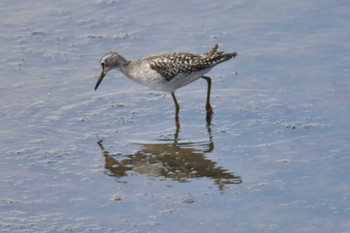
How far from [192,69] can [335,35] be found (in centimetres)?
275

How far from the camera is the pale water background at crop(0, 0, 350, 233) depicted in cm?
1115

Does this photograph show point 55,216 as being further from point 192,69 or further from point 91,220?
point 192,69

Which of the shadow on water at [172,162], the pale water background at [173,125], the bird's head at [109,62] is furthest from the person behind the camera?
the bird's head at [109,62]

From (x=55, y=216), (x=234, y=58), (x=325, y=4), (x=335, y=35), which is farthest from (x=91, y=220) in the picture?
(x=325, y=4)

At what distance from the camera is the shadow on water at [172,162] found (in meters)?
12.1

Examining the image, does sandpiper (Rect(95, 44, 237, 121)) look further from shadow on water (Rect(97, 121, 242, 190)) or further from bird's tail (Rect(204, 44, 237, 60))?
shadow on water (Rect(97, 121, 242, 190))

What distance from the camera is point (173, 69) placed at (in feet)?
45.5

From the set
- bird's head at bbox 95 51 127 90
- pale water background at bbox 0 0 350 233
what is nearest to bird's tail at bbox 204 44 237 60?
pale water background at bbox 0 0 350 233

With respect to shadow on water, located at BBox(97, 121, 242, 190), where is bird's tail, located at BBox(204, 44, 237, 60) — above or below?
above

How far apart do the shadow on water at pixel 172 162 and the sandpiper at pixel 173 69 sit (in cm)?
84

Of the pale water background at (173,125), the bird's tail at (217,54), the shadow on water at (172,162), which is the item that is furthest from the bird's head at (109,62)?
the shadow on water at (172,162)

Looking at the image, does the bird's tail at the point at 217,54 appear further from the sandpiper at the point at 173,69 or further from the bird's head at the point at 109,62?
the bird's head at the point at 109,62

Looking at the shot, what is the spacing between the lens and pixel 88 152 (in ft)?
42.1

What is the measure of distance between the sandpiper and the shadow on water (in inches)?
33.1
